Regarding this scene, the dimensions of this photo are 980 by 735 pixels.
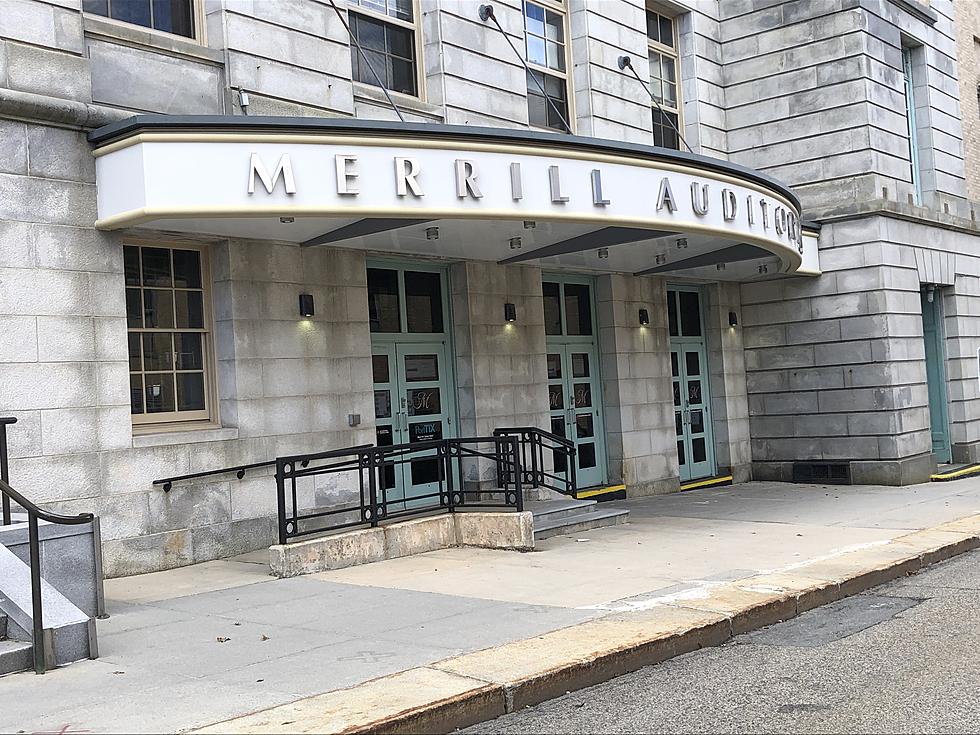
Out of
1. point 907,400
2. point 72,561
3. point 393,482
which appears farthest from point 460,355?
point 907,400

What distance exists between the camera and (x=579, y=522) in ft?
41.0

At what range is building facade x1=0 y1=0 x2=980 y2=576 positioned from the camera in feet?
32.0

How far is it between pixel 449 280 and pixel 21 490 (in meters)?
6.39

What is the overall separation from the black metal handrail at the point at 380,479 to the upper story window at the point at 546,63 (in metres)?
5.13

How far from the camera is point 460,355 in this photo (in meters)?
14.1

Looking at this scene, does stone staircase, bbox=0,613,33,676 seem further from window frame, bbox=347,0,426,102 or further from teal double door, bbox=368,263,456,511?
window frame, bbox=347,0,426,102

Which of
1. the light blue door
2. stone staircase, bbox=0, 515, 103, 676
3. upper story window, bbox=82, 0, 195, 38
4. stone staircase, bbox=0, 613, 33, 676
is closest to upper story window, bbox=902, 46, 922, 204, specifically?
the light blue door

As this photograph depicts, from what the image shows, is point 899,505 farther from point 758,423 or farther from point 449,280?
point 449,280

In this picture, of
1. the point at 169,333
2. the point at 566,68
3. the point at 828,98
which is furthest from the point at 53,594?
the point at 828,98

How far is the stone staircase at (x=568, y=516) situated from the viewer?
39.8 feet

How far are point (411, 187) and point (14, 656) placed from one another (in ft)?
17.2

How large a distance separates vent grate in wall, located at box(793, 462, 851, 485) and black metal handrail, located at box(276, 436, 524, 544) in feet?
23.4

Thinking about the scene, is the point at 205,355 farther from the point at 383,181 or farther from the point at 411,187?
the point at 411,187

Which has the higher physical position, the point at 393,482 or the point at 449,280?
the point at 449,280
